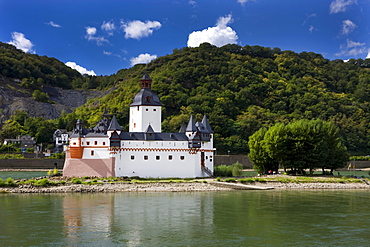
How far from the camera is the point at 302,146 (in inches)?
2281

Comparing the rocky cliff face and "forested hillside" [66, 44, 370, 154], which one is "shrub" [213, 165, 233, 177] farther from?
the rocky cliff face

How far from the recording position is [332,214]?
34.8m

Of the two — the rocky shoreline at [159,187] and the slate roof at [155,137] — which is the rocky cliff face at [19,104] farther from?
the rocky shoreline at [159,187]

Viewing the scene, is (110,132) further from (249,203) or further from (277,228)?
(277,228)

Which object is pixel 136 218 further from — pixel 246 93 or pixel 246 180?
pixel 246 93

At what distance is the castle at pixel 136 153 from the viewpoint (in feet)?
181

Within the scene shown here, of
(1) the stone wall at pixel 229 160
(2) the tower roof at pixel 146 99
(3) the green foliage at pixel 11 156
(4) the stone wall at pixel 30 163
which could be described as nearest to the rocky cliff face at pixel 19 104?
(3) the green foliage at pixel 11 156

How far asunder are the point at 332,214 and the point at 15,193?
2992cm

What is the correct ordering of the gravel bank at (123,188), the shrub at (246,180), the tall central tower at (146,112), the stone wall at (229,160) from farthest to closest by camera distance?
the stone wall at (229,160), the tall central tower at (146,112), the shrub at (246,180), the gravel bank at (123,188)

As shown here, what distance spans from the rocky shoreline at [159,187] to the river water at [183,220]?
2376 millimetres

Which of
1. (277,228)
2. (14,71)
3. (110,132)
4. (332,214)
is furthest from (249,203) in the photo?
(14,71)

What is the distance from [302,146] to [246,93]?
73.5 m

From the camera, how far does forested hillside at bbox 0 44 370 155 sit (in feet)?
370

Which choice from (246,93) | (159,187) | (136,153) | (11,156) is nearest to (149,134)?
(136,153)
